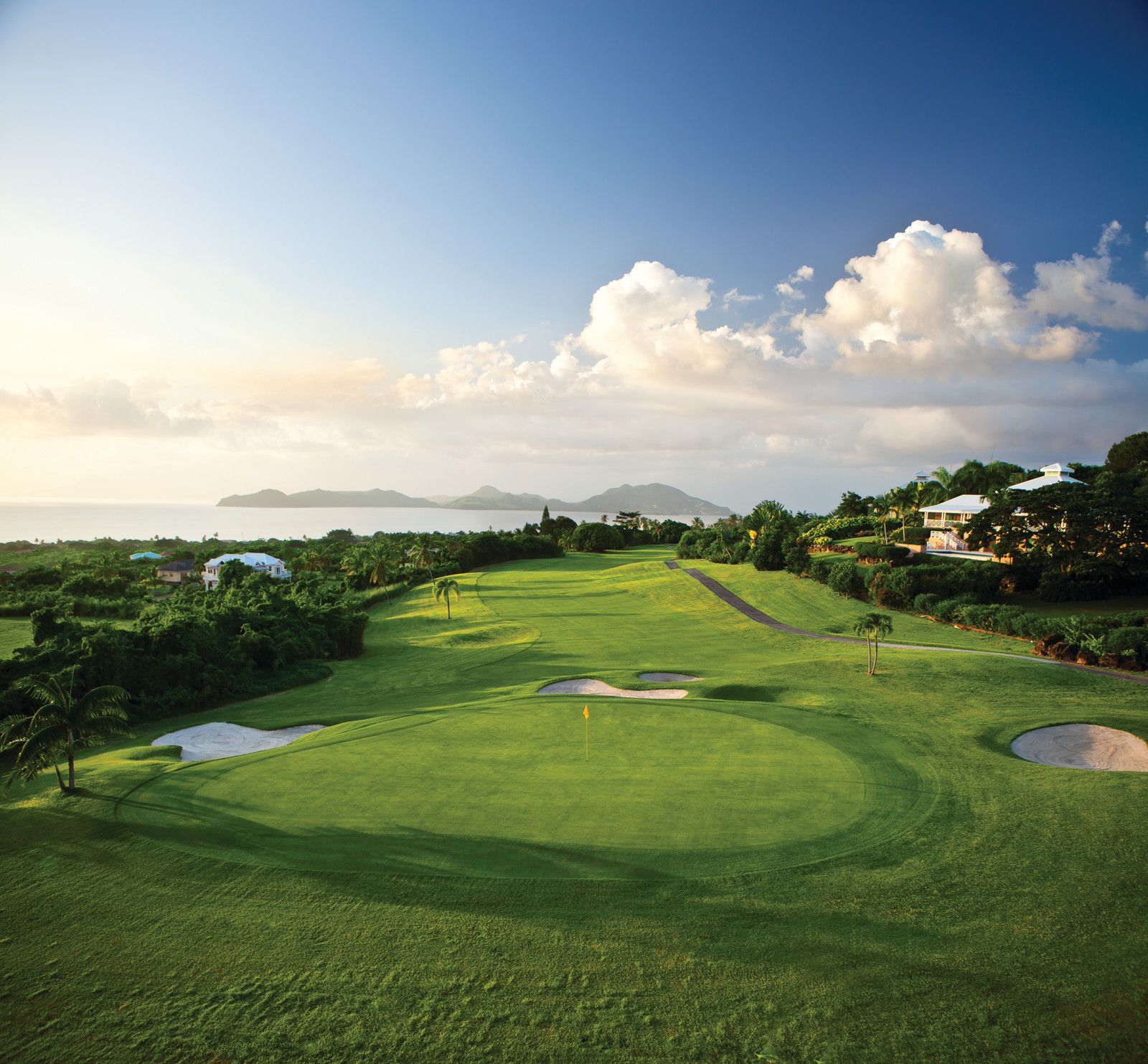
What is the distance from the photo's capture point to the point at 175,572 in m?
100

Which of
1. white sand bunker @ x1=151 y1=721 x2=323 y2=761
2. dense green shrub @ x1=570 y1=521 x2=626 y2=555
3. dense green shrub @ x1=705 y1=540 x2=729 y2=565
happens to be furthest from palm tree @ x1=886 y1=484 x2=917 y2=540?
white sand bunker @ x1=151 y1=721 x2=323 y2=761

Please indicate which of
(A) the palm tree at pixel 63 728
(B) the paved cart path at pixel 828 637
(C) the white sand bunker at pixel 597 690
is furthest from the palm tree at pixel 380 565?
(A) the palm tree at pixel 63 728

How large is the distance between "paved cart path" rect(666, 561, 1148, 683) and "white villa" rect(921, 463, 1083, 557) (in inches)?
794

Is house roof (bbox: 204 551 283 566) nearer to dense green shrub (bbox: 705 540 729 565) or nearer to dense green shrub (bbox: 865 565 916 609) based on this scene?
dense green shrub (bbox: 705 540 729 565)

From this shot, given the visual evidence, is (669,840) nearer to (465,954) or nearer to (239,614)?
(465,954)

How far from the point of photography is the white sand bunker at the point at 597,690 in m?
27.6

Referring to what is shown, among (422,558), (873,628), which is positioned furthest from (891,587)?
(422,558)

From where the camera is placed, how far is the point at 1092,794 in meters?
14.6

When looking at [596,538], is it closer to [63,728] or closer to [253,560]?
[253,560]

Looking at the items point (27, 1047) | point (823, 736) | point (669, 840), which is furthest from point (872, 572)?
point (27, 1047)

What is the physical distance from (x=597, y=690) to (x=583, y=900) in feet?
63.0

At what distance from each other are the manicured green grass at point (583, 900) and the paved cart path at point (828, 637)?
42.2 ft

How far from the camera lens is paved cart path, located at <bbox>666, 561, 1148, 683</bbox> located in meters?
28.1

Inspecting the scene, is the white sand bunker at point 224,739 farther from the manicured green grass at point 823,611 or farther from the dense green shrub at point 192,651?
the manicured green grass at point 823,611
